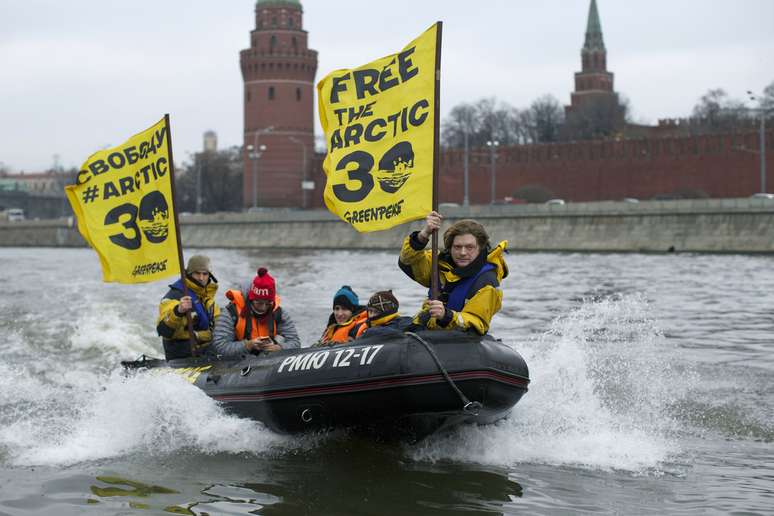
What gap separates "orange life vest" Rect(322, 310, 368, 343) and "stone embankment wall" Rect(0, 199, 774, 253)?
134ft

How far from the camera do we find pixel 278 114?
88750 mm

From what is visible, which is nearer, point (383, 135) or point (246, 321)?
point (383, 135)

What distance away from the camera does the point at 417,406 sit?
325 inches

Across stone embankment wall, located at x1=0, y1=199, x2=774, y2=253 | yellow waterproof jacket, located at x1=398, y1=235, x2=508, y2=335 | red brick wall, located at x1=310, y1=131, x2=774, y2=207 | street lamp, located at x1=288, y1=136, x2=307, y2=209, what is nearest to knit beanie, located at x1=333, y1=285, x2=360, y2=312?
yellow waterproof jacket, located at x1=398, y1=235, x2=508, y2=335

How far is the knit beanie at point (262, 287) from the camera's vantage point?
9727mm

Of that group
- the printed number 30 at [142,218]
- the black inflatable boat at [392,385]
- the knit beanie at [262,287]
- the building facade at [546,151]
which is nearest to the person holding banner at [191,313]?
the printed number 30 at [142,218]

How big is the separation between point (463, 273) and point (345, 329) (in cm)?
163

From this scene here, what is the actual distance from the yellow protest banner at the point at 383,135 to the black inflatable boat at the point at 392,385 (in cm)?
98

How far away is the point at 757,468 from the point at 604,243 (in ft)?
153

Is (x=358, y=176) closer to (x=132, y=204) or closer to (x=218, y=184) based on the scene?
(x=132, y=204)

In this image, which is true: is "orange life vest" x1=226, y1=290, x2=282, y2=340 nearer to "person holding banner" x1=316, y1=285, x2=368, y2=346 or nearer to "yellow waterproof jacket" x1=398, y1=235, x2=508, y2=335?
"person holding banner" x1=316, y1=285, x2=368, y2=346

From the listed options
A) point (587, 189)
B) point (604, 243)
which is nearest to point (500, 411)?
point (604, 243)

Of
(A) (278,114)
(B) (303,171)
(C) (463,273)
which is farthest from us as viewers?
(B) (303,171)

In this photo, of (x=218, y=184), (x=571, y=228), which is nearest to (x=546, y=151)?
(x=571, y=228)
